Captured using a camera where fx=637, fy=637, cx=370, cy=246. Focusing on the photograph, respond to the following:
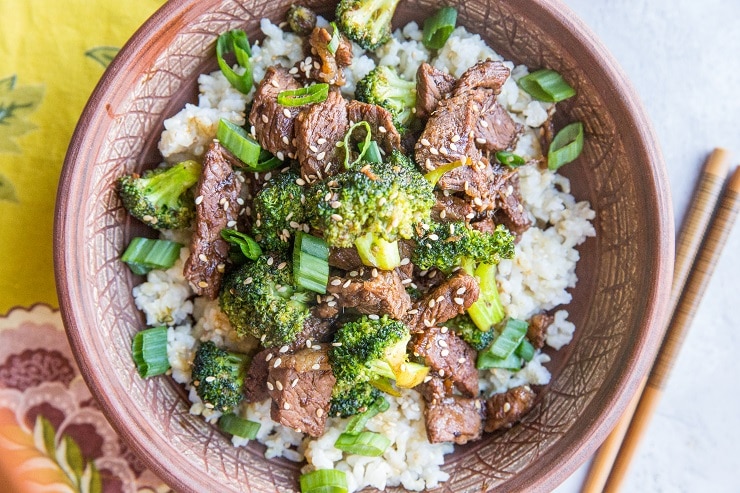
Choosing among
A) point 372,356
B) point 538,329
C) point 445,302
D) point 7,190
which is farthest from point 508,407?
point 7,190

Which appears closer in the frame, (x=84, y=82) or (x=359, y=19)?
(x=359, y=19)

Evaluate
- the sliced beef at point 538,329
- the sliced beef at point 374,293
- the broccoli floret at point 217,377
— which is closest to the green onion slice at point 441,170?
the sliced beef at point 374,293

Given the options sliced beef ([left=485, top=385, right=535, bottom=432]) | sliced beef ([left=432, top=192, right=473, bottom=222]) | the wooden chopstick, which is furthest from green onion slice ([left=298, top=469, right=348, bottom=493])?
the wooden chopstick

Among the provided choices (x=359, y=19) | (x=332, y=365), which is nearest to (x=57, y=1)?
(x=359, y=19)

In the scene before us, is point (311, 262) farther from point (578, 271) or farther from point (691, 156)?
point (691, 156)

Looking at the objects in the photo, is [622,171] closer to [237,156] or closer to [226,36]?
[237,156]

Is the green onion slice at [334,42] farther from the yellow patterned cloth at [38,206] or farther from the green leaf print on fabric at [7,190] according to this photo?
the green leaf print on fabric at [7,190]

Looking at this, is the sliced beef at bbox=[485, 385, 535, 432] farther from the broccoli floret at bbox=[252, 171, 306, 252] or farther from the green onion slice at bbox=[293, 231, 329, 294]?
the broccoli floret at bbox=[252, 171, 306, 252]
